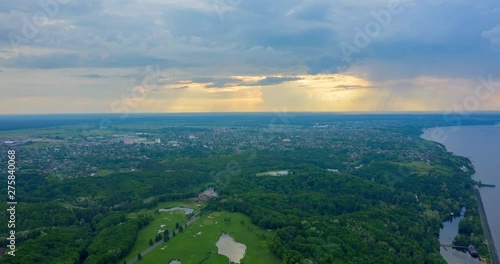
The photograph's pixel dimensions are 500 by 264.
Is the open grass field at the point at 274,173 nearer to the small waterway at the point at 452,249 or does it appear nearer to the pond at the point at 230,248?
the small waterway at the point at 452,249

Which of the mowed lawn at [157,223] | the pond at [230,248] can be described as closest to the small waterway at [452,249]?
the pond at [230,248]

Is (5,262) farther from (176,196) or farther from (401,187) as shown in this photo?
(401,187)

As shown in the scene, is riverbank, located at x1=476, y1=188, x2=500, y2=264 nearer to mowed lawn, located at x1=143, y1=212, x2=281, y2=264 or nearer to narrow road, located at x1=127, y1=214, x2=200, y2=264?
mowed lawn, located at x1=143, y1=212, x2=281, y2=264

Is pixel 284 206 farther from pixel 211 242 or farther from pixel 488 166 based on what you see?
pixel 488 166

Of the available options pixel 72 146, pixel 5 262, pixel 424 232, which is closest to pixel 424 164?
pixel 424 232

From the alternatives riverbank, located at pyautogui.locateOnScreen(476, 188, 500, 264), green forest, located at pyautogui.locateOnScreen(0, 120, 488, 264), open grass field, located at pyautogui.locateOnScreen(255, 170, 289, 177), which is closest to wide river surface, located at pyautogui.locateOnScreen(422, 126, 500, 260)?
riverbank, located at pyautogui.locateOnScreen(476, 188, 500, 264)

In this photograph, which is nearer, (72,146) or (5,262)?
(5,262)
